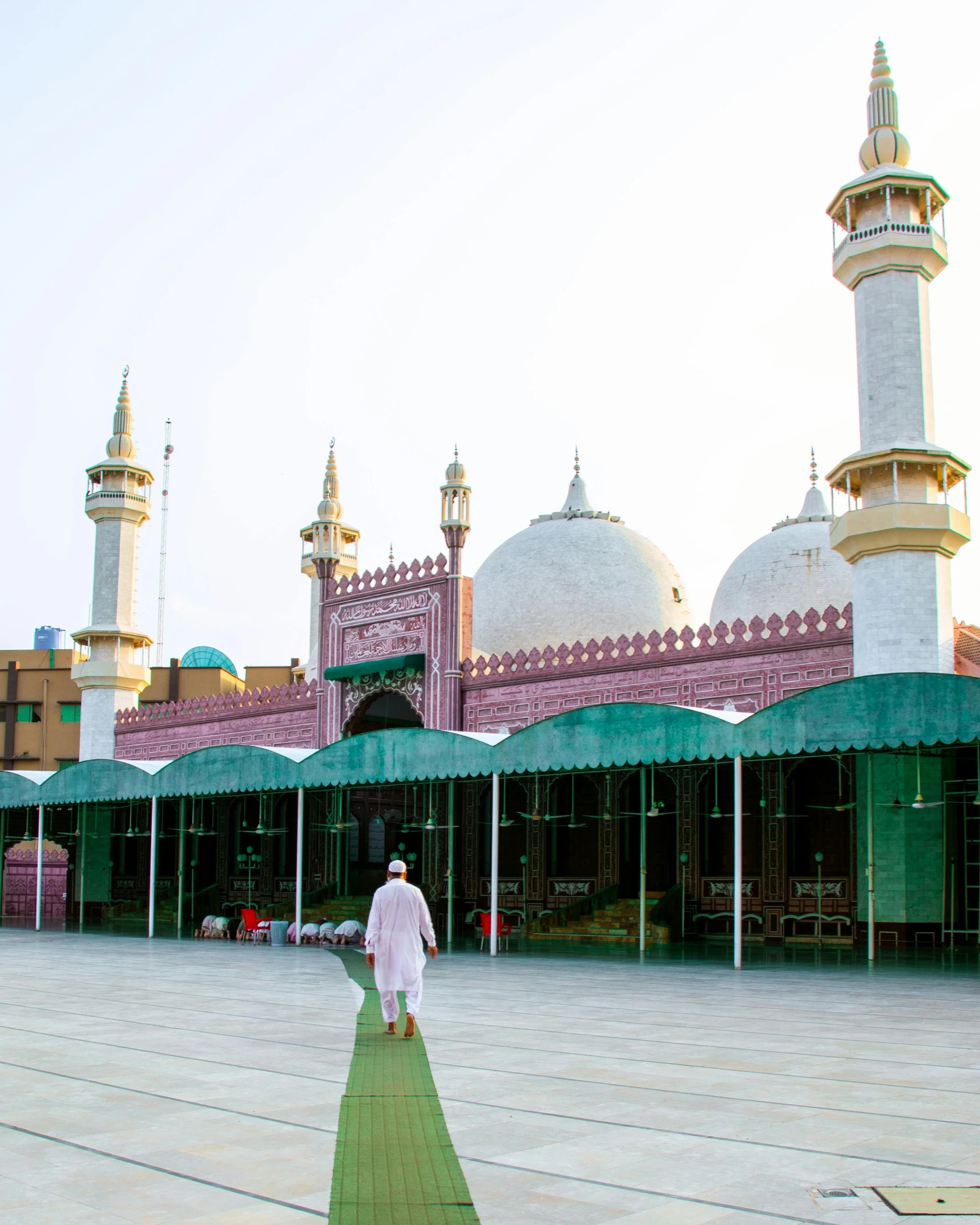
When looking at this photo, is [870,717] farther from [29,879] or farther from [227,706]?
[29,879]

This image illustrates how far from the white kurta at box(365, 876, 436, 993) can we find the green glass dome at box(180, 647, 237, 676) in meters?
47.3

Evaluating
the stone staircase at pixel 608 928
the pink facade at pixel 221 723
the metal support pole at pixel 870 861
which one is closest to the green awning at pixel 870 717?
the metal support pole at pixel 870 861

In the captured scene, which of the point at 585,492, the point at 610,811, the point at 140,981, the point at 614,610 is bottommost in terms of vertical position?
the point at 140,981

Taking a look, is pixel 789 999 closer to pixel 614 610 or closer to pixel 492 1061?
pixel 492 1061

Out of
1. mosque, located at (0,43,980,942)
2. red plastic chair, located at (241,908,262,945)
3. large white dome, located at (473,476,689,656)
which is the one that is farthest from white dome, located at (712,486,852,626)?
red plastic chair, located at (241,908,262,945)

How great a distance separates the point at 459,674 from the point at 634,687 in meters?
4.08

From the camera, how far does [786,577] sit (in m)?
29.4

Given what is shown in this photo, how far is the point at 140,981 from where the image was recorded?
1416 cm

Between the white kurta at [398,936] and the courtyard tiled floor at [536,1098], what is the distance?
532mm

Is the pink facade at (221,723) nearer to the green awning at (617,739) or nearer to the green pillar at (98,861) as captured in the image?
the green pillar at (98,861)

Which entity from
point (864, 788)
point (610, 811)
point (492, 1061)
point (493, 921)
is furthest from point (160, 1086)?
point (610, 811)

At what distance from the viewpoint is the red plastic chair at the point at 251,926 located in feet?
73.7

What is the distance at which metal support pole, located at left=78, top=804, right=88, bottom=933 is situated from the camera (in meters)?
30.0

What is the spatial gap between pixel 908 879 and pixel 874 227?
10.0 meters
